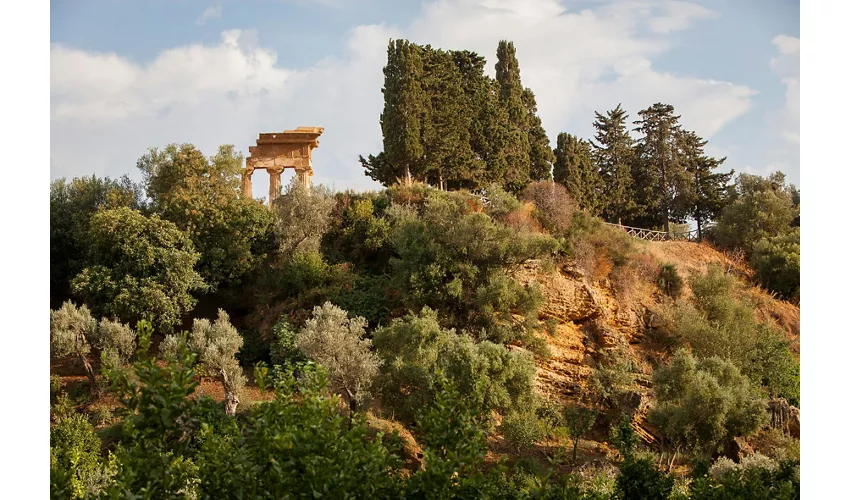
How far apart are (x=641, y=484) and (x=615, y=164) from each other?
63.7 ft

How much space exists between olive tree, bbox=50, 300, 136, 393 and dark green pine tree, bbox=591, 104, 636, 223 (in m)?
15.8

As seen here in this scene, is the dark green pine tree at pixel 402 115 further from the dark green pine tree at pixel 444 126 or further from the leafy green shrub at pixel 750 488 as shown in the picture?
the leafy green shrub at pixel 750 488

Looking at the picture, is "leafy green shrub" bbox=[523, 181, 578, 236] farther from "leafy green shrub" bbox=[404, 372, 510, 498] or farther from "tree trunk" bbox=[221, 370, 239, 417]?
"leafy green shrub" bbox=[404, 372, 510, 498]

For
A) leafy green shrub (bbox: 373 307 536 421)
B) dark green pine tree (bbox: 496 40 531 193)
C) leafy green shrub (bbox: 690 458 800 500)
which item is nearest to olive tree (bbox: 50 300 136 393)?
leafy green shrub (bbox: 373 307 536 421)

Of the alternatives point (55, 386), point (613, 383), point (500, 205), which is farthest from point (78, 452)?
point (500, 205)

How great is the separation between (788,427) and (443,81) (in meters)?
13.4

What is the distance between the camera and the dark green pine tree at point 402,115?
2255cm

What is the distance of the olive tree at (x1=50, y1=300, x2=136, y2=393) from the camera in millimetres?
15883

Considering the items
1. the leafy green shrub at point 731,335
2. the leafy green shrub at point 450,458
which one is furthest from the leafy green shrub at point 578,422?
the leafy green shrub at point 450,458

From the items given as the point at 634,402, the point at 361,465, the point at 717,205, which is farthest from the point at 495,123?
the point at 361,465

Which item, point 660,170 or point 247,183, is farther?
point 660,170

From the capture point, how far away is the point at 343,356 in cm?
1488

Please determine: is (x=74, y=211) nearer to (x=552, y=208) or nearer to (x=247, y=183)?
(x=247, y=183)

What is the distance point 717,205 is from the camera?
91.1ft
